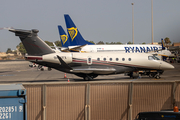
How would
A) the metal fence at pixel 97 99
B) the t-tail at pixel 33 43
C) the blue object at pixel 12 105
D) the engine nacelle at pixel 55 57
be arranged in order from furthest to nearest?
1. the engine nacelle at pixel 55 57
2. the t-tail at pixel 33 43
3. the metal fence at pixel 97 99
4. the blue object at pixel 12 105

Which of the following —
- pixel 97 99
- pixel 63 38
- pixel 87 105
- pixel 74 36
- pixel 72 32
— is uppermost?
pixel 63 38

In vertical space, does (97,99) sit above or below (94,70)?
below

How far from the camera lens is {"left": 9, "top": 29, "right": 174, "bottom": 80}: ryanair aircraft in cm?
2094

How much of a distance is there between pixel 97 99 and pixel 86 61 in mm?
12533

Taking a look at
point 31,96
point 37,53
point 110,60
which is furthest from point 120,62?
point 31,96

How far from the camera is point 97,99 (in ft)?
29.3

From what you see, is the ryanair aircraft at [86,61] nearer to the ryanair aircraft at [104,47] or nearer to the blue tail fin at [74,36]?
the ryanair aircraft at [104,47]

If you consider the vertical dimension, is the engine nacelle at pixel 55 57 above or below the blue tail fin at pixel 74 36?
below

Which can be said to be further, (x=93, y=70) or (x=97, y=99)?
(x=93, y=70)

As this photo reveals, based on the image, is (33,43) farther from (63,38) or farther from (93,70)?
(63,38)

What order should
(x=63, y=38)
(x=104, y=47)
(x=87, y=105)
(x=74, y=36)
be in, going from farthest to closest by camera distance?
(x=63, y=38)
(x=74, y=36)
(x=104, y=47)
(x=87, y=105)

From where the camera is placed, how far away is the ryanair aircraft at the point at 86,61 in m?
20.9

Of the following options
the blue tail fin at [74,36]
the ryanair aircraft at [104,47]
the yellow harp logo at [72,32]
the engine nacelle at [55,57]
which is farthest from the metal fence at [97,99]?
the yellow harp logo at [72,32]

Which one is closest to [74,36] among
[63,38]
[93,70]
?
[93,70]
